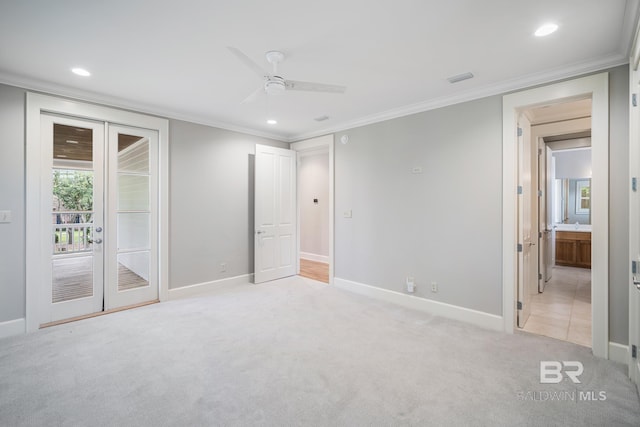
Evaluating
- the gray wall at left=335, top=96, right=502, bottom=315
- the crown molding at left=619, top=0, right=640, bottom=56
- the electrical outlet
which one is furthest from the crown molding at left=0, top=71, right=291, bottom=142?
the crown molding at left=619, top=0, right=640, bottom=56

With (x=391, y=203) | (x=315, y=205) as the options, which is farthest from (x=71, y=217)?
(x=315, y=205)

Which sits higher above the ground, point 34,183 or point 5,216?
point 34,183

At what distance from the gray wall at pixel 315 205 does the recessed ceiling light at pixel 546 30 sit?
16.2 feet

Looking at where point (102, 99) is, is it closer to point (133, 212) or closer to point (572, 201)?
point (133, 212)

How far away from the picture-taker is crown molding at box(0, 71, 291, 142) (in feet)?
9.87

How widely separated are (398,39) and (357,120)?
2.13 meters

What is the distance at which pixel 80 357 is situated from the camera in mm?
2570

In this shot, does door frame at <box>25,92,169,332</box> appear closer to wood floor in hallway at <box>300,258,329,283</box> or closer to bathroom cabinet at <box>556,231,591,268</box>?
wood floor in hallway at <box>300,258,329,283</box>

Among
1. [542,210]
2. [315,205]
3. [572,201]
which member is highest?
[572,201]

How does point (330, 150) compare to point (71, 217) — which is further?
point (330, 150)

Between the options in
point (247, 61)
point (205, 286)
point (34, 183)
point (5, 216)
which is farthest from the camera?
point (205, 286)

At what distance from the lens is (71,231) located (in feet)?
11.2

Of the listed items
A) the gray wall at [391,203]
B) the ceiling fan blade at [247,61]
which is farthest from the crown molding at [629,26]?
the ceiling fan blade at [247,61]

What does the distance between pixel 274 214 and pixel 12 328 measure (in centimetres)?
337
